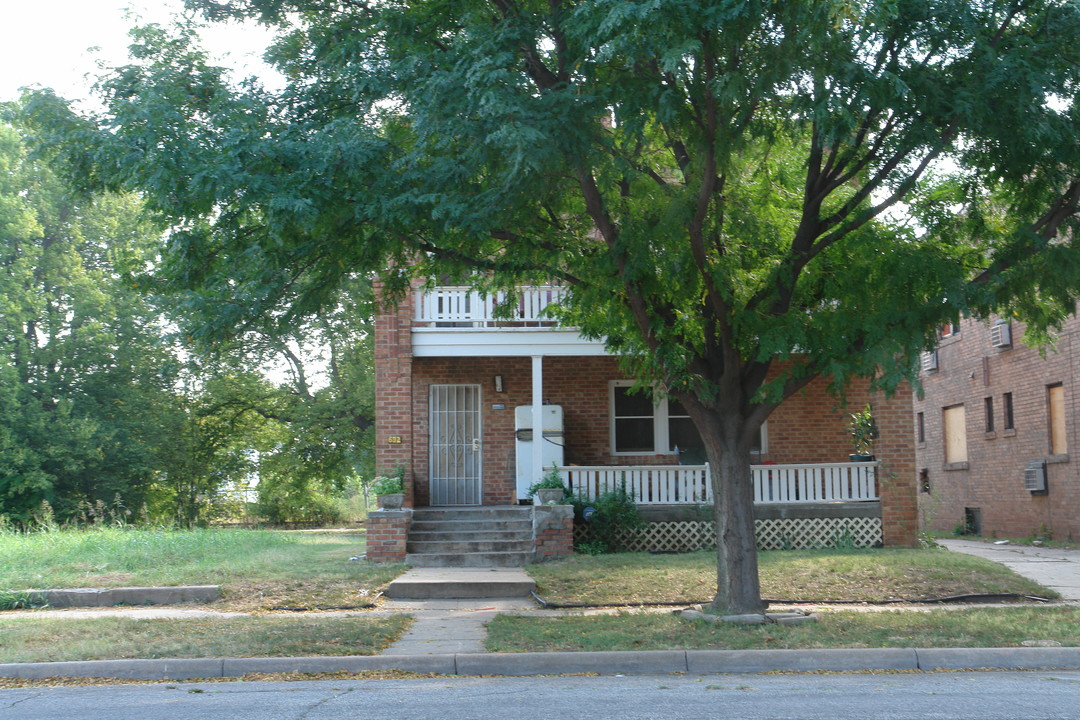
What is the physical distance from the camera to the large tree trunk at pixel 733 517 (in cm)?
1019

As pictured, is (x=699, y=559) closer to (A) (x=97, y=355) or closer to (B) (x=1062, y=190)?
(B) (x=1062, y=190)

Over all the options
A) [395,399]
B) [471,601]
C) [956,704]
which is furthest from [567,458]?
[956,704]

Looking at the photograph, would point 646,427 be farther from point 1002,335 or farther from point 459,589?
point 1002,335

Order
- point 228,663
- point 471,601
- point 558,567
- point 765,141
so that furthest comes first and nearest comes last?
point 558,567 → point 471,601 → point 765,141 → point 228,663

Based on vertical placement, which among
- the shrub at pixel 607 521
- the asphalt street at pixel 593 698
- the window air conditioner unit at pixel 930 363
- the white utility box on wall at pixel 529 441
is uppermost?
the window air conditioner unit at pixel 930 363

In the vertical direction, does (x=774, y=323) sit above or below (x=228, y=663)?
above

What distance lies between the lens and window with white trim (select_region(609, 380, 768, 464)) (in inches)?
742

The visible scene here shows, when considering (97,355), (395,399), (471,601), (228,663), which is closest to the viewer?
(228,663)

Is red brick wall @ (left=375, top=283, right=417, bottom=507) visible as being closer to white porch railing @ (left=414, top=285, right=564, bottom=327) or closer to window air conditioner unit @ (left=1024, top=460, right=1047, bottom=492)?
white porch railing @ (left=414, top=285, right=564, bottom=327)

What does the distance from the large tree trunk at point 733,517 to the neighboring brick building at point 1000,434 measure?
28.1 feet

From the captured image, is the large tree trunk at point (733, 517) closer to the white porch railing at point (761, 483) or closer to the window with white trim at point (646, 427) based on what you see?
the white porch railing at point (761, 483)

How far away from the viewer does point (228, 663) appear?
8406 mm

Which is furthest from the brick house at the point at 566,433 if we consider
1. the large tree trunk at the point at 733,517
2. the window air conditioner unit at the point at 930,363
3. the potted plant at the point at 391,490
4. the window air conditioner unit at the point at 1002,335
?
the window air conditioner unit at the point at 930,363

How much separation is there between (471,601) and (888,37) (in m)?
7.99
